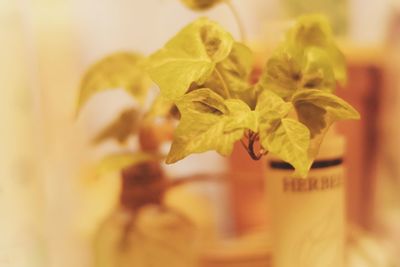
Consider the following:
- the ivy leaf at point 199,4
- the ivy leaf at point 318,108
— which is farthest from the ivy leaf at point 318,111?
the ivy leaf at point 199,4

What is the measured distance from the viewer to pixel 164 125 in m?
0.43

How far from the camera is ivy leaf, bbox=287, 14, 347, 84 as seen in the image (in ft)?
1.05

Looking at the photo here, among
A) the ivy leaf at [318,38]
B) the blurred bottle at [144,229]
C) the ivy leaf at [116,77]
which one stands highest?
the ivy leaf at [318,38]

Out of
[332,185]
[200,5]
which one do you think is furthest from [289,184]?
[200,5]

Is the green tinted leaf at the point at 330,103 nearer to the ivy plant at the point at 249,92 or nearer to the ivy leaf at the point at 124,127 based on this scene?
the ivy plant at the point at 249,92

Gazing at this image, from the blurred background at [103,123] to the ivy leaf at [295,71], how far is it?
5.1 inches

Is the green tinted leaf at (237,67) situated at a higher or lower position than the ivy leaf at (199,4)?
lower

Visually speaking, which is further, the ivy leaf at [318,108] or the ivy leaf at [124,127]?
the ivy leaf at [124,127]

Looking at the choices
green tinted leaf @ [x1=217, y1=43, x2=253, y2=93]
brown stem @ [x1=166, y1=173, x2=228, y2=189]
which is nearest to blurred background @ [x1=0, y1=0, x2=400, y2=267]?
brown stem @ [x1=166, y1=173, x2=228, y2=189]

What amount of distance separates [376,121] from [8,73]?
418 mm

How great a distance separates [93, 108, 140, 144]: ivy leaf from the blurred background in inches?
2.3

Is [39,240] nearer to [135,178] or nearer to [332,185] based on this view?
[135,178]

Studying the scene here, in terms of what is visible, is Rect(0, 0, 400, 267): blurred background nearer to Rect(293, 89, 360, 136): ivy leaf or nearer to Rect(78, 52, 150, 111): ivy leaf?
Rect(78, 52, 150, 111): ivy leaf

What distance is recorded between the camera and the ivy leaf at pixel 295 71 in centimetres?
29
